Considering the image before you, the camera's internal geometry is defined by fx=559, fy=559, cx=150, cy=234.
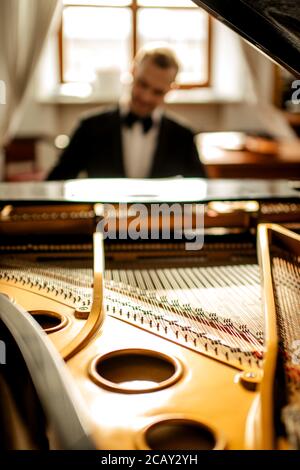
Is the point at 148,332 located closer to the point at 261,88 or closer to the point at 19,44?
the point at 19,44

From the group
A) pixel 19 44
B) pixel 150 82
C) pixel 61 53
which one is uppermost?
pixel 61 53

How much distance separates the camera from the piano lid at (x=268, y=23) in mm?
1270

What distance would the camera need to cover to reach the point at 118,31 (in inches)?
265

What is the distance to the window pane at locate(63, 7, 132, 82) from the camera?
21.7 ft

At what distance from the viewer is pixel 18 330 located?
1.26 meters

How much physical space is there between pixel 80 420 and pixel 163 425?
22 centimetres

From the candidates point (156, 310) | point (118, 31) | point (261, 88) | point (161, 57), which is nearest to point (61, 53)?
point (118, 31)

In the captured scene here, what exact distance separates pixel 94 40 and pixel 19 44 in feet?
11.6

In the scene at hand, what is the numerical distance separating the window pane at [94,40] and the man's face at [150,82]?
3.39m

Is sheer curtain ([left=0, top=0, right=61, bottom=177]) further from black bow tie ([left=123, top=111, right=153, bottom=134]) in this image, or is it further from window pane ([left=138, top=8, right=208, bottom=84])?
window pane ([left=138, top=8, right=208, bottom=84])

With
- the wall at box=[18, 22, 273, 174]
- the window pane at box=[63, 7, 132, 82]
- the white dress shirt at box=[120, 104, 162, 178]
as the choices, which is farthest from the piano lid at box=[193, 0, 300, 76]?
the window pane at box=[63, 7, 132, 82]

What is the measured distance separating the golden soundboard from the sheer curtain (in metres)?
1.50

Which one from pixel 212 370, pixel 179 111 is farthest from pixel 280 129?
pixel 212 370

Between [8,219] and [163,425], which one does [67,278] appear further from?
[163,425]
